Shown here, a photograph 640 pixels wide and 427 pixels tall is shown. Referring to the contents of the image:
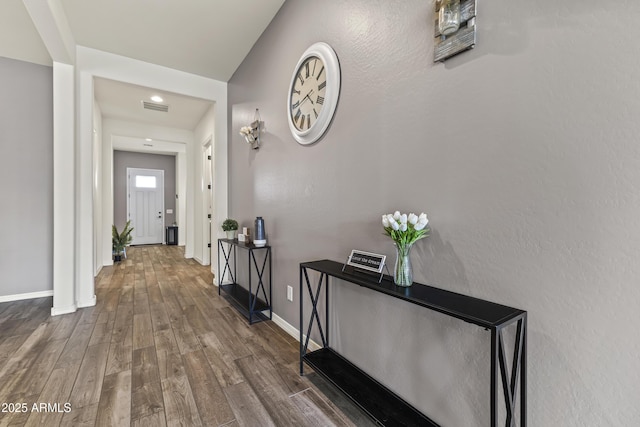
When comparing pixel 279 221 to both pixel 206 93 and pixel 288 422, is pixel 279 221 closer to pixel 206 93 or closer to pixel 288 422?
pixel 288 422

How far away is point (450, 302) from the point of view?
1019 millimetres

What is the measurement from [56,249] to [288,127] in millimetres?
2582

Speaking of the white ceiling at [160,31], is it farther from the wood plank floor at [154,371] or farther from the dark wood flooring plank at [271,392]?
the dark wood flooring plank at [271,392]

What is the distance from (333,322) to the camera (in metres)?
1.82

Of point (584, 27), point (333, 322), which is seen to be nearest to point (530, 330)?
point (584, 27)

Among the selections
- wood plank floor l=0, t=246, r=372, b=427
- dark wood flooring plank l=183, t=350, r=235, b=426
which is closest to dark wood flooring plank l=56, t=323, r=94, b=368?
wood plank floor l=0, t=246, r=372, b=427

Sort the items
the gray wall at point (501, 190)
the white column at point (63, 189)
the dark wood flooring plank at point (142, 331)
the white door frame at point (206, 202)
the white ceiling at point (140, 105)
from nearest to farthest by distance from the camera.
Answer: the gray wall at point (501, 190) → the dark wood flooring plank at point (142, 331) → the white column at point (63, 189) → the white ceiling at point (140, 105) → the white door frame at point (206, 202)

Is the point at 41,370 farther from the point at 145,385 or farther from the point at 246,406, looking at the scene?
the point at 246,406

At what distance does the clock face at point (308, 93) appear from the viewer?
1867 millimetres

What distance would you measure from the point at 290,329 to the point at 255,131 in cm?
191

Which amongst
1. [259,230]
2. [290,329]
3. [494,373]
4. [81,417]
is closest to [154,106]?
[259,230]

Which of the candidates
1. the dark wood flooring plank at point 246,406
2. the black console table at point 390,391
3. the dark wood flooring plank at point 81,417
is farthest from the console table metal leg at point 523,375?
the dark wood flooring plank at point 81,417

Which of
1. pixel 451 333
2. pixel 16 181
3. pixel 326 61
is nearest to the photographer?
pixel 451 333

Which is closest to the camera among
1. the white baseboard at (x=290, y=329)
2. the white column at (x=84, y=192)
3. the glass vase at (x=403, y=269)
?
the glass vase at (x=403, y=269)
